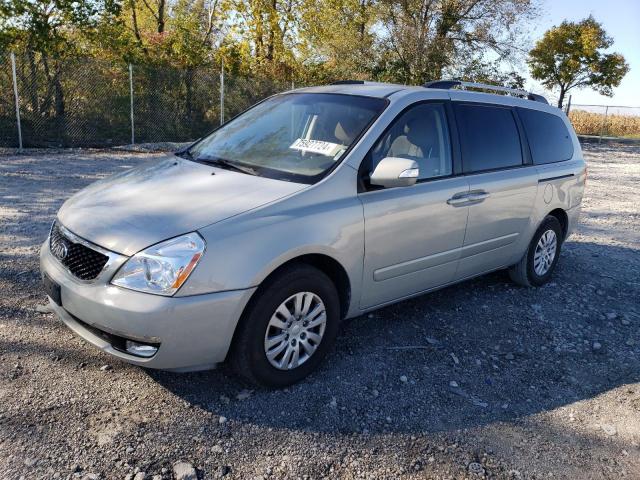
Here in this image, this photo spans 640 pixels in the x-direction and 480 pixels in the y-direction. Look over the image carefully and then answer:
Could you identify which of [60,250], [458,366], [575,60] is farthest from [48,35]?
[575,60]

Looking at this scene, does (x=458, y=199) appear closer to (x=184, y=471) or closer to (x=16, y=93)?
(x=184, y=471)

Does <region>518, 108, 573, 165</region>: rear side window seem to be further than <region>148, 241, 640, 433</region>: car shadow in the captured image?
Yes

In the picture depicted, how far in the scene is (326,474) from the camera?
104 inches

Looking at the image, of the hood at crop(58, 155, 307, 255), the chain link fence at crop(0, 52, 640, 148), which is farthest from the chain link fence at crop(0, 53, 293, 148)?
the hood at crop(58, 155, 307, 255)

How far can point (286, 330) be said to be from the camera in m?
3.24

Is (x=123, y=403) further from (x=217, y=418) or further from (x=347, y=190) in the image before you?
(x=347, y=190)

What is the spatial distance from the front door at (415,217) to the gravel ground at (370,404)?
0.49 m

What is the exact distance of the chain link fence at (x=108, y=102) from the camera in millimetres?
12508

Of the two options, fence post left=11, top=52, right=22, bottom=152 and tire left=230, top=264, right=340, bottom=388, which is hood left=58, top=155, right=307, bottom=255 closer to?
tire left=230, top=264, right=340, bottom=388

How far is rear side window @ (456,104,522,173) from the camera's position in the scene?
14.2 feet

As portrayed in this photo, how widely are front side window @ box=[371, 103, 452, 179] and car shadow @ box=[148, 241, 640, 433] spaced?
1.25 m

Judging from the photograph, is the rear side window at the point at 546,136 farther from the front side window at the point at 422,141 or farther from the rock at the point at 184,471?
the rock at the point at 184,471

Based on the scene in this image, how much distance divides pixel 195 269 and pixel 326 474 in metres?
1.18

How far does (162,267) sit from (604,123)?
3208 centimetres
